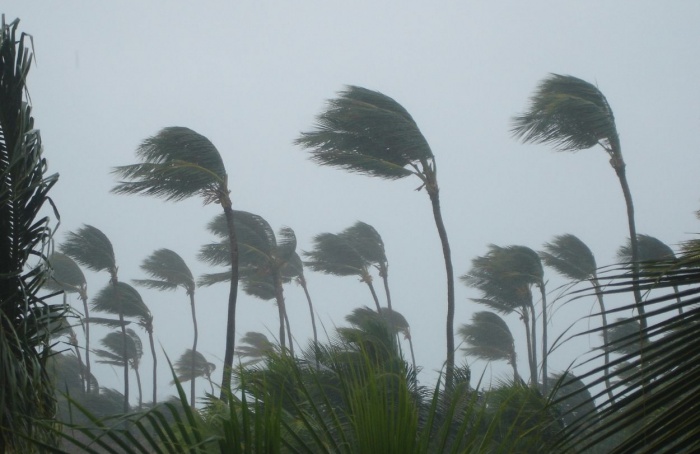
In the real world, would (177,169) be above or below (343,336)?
above

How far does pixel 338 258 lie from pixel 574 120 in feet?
69.7

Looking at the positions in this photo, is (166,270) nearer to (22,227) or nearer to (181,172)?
(181,172)

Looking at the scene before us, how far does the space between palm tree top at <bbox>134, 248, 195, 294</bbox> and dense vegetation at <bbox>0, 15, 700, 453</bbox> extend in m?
0.09

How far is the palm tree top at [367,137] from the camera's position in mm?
21750

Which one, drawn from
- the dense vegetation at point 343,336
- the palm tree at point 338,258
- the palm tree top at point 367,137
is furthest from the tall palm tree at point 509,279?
the palm tree top at point 367,137

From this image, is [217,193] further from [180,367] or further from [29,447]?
[180,367]

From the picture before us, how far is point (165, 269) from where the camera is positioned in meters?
45.7

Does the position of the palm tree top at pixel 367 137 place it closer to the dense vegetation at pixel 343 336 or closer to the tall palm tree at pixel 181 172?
the dense vegetation at pixel 343 336

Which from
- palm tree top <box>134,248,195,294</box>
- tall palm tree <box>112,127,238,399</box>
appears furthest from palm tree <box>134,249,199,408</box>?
tall palm tree <box>112,127,238,399</box>

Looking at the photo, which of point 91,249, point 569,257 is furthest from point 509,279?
point 91,249

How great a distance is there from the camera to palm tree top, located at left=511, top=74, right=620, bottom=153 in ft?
68.7

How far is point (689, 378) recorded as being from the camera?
2111 millimetres

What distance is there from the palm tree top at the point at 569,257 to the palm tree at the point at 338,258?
9230 mm

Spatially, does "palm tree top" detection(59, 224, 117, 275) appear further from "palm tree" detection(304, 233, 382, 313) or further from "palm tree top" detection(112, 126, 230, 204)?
"palm tree top" detection(112, 126, 230, 204)
